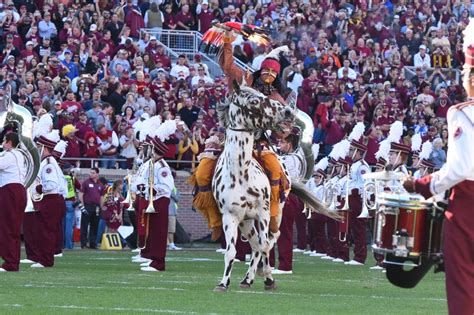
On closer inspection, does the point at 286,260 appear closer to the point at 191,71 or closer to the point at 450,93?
the point at 191,71

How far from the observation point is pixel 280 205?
18000 mm

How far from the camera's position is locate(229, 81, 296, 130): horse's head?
1631 centimetres

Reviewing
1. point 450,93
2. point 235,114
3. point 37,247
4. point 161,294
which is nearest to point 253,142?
point 235,114

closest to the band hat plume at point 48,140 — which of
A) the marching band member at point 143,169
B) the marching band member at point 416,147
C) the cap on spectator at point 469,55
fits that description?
the marching band member at point 143,169

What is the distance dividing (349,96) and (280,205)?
1645cm

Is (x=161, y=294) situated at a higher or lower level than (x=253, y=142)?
lower

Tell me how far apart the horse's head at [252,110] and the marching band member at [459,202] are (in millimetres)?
6914

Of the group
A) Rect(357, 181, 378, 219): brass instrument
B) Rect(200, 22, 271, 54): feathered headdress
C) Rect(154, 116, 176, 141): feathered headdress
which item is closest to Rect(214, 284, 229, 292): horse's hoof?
Rect(200, 22, 271, 54): feathered headdress

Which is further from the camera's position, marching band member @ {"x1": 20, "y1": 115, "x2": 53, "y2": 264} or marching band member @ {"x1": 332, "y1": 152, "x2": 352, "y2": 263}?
marching band member @ {"x1": 332, "y1": 152, "x2": 352, "y2": 263}

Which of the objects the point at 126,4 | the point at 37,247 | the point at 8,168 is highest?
the point at 126,4

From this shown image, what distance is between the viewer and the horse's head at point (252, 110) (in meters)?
16.3

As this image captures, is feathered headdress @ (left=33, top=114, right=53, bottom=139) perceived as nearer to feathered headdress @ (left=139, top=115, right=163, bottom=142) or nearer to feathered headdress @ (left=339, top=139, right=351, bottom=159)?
feathered headdress @ (left=139, top=115, right=163, bottom=142)

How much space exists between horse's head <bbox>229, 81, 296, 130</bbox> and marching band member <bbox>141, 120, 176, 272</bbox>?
5.09 metres

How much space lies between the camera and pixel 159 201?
70.4ft
